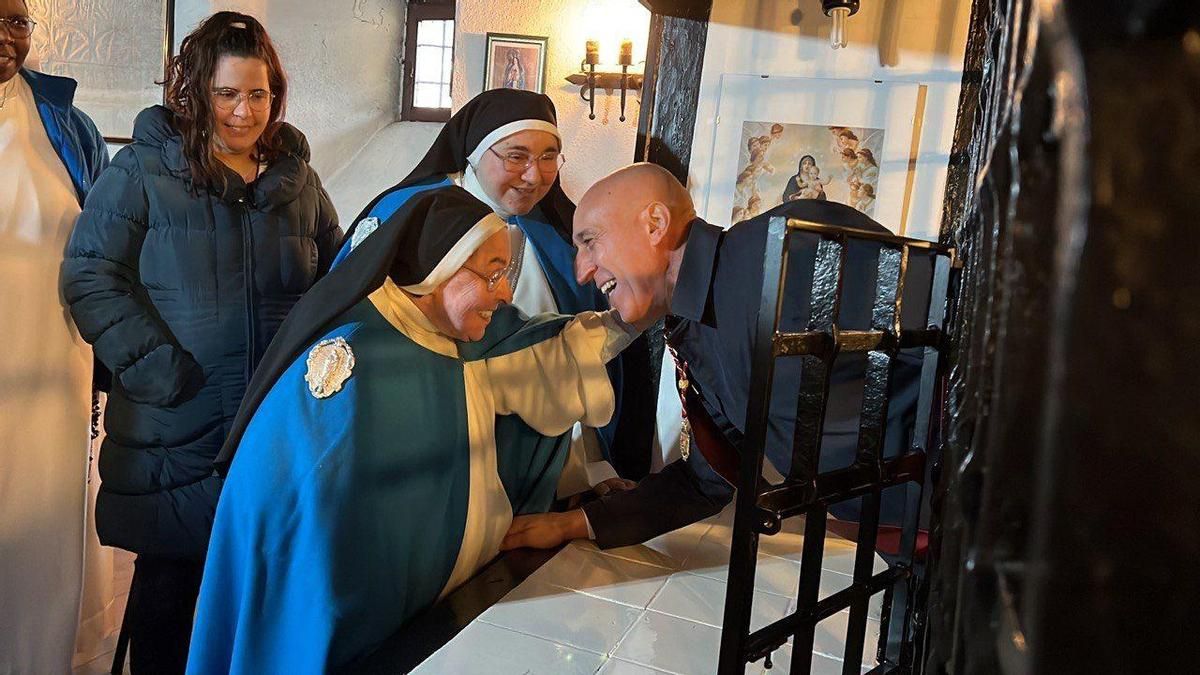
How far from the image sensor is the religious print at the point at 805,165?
7.33ft

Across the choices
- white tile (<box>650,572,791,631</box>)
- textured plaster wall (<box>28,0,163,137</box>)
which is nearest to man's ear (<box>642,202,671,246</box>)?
white tile (<box>650,572,791,631</box>)

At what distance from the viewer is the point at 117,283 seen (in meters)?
1.91

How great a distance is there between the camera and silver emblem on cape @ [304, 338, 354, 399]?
A: 56.2 inches

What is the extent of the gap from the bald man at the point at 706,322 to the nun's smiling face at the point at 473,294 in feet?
0.65

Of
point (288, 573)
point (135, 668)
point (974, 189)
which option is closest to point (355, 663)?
point (288, 573)

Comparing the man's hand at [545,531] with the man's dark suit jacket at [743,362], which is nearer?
the man's dark suit jacket at [743,362]

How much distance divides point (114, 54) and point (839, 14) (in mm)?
1753

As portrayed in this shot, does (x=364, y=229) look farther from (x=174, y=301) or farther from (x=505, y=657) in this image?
(x=505, y=657)

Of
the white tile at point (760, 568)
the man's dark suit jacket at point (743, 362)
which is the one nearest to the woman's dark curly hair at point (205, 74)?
the man's dark suit jacket at point (743, 362)

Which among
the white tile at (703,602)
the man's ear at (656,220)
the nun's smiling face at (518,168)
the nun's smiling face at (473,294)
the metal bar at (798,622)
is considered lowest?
the white tile at (703,602)

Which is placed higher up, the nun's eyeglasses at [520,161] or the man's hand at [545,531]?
the nun's eyeglasses at [520,161]

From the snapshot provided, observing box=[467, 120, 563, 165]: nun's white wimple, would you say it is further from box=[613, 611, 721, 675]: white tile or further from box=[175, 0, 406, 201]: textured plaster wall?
box=[613, 611, 721, 675]: white tile

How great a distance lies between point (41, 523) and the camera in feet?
6.74

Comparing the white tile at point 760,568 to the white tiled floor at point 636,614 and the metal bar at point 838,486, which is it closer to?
the white tiled floor at point 636,614
